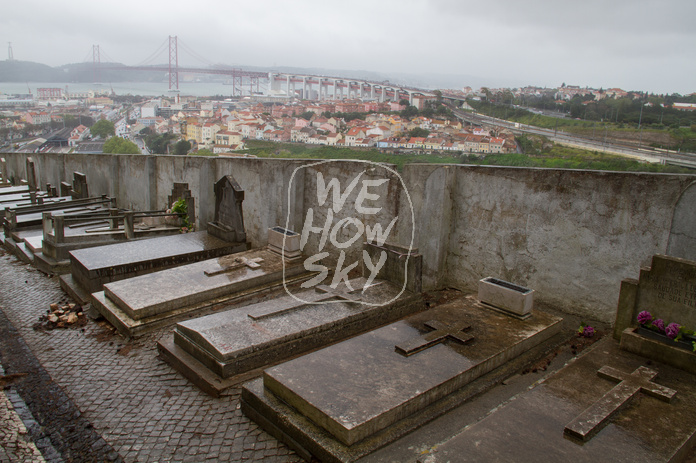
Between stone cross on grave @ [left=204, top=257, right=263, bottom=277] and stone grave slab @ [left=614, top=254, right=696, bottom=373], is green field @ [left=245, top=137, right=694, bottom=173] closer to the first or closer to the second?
stone grave slab @ [left=614, top=254, right=696, bottom=373]

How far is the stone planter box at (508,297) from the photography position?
472cm

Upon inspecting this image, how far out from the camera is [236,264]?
647cm

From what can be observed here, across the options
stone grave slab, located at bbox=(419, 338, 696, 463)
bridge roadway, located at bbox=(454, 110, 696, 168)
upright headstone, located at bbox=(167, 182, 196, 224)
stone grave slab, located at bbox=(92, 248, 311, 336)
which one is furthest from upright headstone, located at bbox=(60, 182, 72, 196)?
stone grave slab, located at bbox=(419, 338, 696, 463)

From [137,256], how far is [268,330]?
10.6 ft

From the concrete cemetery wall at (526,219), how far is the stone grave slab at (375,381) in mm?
883

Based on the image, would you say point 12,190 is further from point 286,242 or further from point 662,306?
point 662,306

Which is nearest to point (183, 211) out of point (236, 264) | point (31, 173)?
point (236, 264)

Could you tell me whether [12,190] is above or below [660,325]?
below

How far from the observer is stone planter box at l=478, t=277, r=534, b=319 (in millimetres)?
4719

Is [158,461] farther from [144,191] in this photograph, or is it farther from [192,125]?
[192,125]

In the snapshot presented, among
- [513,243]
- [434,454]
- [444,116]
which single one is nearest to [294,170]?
[513,243]

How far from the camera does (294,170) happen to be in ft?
24.2

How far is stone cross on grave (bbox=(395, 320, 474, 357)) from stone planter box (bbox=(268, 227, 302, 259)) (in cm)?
284

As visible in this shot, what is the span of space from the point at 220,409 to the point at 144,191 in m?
8.07
